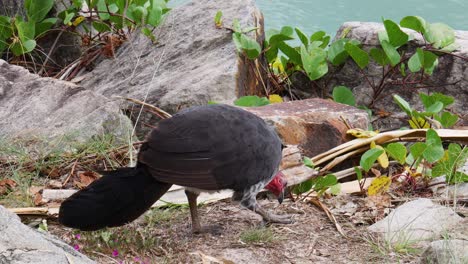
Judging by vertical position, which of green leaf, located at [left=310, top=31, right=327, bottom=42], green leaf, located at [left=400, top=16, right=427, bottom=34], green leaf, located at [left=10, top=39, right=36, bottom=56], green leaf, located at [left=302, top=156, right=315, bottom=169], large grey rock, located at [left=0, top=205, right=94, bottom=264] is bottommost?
green leaf, located at [left=302, top=156, right=315, bottom=169]

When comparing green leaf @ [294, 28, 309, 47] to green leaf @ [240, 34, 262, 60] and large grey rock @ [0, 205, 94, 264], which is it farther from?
large grey rock @ [0, 205, 94, 264]

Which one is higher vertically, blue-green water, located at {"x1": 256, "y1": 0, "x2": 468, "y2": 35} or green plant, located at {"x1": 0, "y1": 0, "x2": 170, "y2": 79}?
green plant, located at {"x1": 0, "y1": 0, "x2": 170, "y2": 79}

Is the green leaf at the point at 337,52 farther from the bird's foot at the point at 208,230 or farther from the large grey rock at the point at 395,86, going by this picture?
the bird's foot at the point at 208,230

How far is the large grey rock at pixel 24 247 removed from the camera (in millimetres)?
2182

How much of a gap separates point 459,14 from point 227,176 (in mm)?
7204

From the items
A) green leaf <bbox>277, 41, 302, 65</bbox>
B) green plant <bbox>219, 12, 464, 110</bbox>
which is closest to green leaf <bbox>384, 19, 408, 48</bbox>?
green plant <bbox>219, 12, 464, 110</bbox>

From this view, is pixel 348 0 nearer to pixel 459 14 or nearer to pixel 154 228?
pixel 459 14

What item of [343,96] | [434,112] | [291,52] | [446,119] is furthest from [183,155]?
[291,52]

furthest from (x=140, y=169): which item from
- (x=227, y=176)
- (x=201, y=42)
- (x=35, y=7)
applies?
(x=35, y=7)

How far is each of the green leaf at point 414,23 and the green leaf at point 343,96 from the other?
50 cm

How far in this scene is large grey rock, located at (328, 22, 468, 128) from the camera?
5.17 meters

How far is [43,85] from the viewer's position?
4.81 meters

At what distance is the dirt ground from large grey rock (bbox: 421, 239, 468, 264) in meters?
0.23

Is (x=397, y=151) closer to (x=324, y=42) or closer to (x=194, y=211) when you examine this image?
(x=194, y=211)
